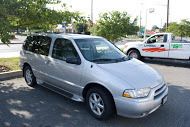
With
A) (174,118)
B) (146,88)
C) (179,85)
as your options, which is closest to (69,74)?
(146,88)

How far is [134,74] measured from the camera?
17.1 feet

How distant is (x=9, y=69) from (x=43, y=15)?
252 cm

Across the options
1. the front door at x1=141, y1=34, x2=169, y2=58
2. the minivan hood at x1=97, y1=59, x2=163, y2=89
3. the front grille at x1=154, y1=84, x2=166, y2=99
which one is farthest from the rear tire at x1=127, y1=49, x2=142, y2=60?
the front grille at x1=154, y1=84, x2=166, y2=99

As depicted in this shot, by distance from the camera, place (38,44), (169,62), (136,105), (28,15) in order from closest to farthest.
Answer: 1. (136,105)
2. (38,44)
3. (28,15)
4. (169,62)

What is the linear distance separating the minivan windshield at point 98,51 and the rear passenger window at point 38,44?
1103 millimetres

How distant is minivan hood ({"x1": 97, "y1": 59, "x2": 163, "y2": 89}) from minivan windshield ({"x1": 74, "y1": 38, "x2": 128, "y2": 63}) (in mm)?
320

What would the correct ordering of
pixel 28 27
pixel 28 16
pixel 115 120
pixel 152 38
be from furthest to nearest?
1. pixel 152 38
2. pixel 28 27
3. pixel 28 16
4. pixel 115 120

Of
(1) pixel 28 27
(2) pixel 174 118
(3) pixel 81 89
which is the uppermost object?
(1) pixel 28 27

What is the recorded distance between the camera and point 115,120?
523cm

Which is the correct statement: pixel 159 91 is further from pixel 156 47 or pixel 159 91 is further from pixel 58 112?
pixel 156 47

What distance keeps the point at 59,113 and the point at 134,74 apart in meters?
1.81

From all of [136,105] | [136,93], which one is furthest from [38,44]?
[136,105]

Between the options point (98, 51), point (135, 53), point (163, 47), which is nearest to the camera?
point (98, 51)

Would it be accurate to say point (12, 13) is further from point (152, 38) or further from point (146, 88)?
point (152, 38)
